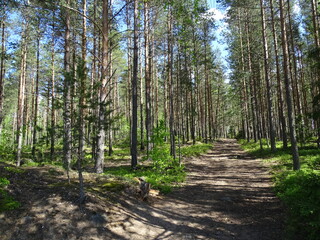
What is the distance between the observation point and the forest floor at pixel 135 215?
4340 mm

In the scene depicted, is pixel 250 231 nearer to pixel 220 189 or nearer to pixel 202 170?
pixel 220 189

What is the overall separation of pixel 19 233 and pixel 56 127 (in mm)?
2261

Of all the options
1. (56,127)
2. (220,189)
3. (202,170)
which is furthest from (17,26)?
(220,189)

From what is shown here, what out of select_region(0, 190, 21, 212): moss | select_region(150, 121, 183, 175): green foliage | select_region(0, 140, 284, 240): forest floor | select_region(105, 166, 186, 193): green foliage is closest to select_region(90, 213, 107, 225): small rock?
select_region(0, 140, 284, 240): forest floor

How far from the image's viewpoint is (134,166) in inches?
454

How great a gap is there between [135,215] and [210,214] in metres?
2.28

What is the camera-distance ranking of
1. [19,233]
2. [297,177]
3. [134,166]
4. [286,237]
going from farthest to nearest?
[134,166], [297,177], [286,237], [19,233]

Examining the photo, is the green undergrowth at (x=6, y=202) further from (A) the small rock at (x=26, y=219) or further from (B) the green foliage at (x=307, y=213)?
(B) the green foliage at (x=307, y=213)

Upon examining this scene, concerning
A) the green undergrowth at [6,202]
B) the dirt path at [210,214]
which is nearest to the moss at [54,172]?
the green undergrowth at [6,202]

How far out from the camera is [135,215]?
18.7 ft

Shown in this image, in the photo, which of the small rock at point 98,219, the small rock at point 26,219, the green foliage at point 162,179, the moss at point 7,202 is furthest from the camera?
the green foliage at point 162,179

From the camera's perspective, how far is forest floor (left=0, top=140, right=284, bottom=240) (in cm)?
434

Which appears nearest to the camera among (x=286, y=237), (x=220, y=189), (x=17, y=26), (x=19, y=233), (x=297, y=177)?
(x=19, y=233)

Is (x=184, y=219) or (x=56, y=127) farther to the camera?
(x=184, y=219)
